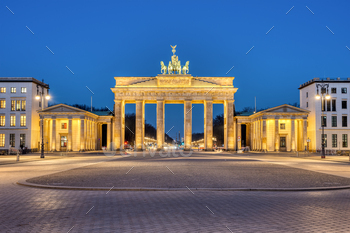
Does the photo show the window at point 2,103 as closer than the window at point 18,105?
No

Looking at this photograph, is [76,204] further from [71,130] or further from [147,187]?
[71,130]

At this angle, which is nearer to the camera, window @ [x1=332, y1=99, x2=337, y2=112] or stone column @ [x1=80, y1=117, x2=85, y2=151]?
window @ [x1=332, y1=99, x2=337, y2=112]

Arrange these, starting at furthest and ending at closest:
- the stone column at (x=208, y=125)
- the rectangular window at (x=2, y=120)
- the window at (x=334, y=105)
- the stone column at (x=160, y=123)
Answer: the stone column at (x=208, y=125) < the stone column at (x=160, y=123) < the rectangular window at (x=2, y=120) < the window at (x=334, y=105)

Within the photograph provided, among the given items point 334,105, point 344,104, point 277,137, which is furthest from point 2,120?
point 344,104

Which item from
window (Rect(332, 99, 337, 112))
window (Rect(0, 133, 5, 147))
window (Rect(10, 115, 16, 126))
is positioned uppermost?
window (Rect(332, 99, 337, 112))

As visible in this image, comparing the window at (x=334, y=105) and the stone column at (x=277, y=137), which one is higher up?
the window at (x=334, y=105)


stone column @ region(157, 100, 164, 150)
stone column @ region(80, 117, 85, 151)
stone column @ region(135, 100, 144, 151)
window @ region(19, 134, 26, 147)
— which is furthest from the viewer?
stone column @ region(135, 100, 144, 151)

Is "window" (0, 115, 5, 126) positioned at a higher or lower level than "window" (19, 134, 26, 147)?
higher

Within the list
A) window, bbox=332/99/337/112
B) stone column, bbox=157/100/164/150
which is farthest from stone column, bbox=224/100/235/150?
window, bbox=332/99/337/112

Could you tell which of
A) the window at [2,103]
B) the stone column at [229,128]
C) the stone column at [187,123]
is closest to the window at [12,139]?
the window at [2,103]

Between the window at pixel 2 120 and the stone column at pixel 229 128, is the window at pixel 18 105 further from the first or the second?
the stone column at pixel 229 128

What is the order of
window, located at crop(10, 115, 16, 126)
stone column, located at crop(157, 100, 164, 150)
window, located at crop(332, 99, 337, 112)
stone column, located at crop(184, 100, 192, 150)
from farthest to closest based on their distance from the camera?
stone column, located at crop(157, 100, 164, 150), stone column, located at crop(184, 100, 192, 150), window, located at crop(10, 115, 16, 126), window, located at crop(332, 99, 337, 112)

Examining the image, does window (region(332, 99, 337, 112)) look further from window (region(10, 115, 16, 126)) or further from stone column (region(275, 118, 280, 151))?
window (region(10, 115, 16, 126))

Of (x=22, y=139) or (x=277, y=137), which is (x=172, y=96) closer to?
(x=277, y=137)
